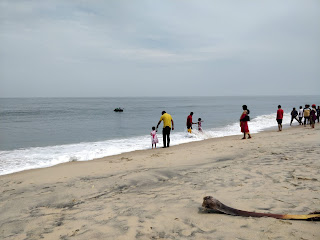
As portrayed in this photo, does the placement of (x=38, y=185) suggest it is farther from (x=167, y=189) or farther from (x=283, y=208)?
(x=283, y=208)

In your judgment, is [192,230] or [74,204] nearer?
[192,230]

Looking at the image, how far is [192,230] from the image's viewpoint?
309 centimetres

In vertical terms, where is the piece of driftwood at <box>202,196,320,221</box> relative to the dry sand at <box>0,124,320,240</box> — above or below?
above

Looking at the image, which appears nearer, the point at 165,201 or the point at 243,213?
the point at 243,213

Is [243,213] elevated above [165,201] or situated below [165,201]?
above

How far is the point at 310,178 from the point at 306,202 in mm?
1365

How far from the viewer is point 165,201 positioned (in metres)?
4.13

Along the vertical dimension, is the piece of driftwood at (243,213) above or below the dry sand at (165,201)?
above

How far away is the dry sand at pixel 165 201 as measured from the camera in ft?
10.1

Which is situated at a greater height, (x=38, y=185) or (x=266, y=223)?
(x=266, y=223)

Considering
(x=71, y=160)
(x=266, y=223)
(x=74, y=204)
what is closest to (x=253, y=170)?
(x=266, y=223)

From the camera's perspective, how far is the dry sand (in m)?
3.09

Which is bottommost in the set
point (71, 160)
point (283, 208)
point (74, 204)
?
point (71, 160)

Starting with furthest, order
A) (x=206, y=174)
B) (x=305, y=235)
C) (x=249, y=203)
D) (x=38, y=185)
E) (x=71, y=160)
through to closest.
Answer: (x=71, y=160) → (x=38, y=185) → (x=206, y=174) → (x=249, y=203) → (x=305, y=235)
